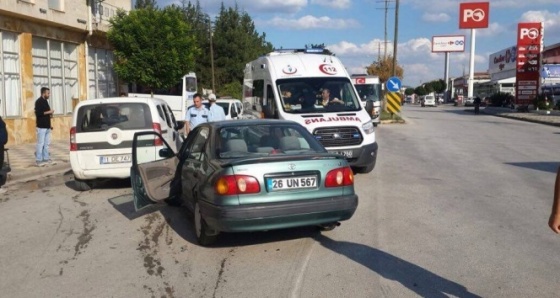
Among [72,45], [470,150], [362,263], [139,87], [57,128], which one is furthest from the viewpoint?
[139,87]

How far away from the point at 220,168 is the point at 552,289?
10.6ft

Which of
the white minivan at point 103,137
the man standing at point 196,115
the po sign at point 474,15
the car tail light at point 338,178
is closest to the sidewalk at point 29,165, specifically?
the white minivan at point 103,137

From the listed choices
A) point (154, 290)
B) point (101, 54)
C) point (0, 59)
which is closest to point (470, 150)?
point (154, 290)

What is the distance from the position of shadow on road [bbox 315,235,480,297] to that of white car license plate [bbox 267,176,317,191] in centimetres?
77

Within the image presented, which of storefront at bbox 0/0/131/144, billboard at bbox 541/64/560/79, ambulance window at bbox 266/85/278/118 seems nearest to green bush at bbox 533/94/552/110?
billboard at bbox 541/64/560/79

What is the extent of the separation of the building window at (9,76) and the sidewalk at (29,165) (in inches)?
63.7

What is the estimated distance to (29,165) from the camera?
13055 millimetres

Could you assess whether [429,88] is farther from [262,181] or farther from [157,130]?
[262,181]

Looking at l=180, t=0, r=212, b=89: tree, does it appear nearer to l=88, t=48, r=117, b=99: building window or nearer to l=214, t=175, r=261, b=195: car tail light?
l=88, t=48, r=117, b=99: building window

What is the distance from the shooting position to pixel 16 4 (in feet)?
58.3

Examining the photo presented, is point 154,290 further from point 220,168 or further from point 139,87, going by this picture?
point 139,87

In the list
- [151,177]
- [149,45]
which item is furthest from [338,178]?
[149,45]

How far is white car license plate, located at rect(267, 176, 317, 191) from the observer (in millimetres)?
5625

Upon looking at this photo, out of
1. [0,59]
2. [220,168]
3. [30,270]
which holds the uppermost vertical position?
[0,59]
